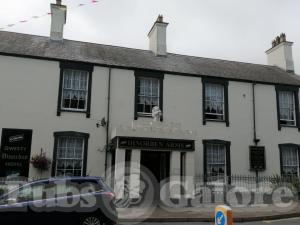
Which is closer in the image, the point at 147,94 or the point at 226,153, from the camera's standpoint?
the point at 147,94

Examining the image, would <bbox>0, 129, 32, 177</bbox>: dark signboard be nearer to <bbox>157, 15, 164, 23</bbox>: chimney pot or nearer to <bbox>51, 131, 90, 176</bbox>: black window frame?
<bbox>51, 131, 90, 176</bbox>: black window frame

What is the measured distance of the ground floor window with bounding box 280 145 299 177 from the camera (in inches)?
810

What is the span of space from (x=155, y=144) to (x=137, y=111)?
266 cm

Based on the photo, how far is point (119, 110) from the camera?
18.2 meters

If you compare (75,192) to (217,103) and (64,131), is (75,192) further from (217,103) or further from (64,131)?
(217,103)

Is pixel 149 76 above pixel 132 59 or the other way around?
the other way around

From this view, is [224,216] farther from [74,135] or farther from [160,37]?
[160,37]

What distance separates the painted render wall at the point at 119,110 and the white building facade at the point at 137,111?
48 mm

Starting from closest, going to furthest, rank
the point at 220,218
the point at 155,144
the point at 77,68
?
1. the point at 220,218
2. the point at 155,144
3. the point at 77,68

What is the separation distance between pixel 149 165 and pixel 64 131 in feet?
15.1

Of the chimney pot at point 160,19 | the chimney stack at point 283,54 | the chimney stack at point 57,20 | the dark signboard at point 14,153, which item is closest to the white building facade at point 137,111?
the dark signboard at point 14,153

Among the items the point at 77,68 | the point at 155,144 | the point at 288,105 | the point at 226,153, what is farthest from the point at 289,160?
the point at 77,68

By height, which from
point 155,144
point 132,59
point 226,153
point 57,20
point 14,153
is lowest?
point 14,153

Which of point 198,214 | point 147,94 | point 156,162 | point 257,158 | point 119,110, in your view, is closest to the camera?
point 198,214
